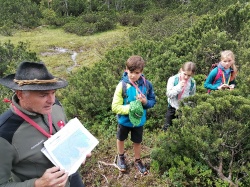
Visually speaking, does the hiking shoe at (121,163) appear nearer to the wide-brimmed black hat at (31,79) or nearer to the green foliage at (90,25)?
the wide-brimmed black hat at (31,79)

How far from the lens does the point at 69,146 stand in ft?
6.81

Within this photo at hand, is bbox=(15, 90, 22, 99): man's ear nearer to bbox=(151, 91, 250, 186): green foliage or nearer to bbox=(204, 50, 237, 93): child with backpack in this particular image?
bbox=(151, 91, 250, 186): green foliage

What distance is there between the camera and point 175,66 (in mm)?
5484

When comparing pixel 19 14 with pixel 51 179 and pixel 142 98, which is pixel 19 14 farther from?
pixel 51 179

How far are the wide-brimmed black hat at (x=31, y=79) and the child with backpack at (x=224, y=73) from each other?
285 centimetres

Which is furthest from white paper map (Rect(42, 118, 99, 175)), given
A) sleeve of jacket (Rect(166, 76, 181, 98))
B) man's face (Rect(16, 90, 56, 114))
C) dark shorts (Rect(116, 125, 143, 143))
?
sleeve of jacket (Rect(166, 76, 181, 98))

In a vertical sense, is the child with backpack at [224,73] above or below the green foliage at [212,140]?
above

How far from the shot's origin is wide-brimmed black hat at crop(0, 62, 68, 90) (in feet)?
5.98

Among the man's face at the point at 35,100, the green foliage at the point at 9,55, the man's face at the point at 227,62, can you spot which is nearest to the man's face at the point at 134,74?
the man's face at the point at 35,100

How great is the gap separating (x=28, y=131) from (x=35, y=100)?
223 millimetres

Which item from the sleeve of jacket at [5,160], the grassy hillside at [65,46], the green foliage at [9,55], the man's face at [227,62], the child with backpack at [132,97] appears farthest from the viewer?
the grassy hillside at [65,46]

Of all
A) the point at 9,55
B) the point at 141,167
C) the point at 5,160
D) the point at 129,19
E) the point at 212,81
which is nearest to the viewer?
the point at 5,160

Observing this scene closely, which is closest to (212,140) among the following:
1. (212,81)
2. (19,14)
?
(212,81)

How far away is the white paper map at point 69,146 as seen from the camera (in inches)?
75.4
